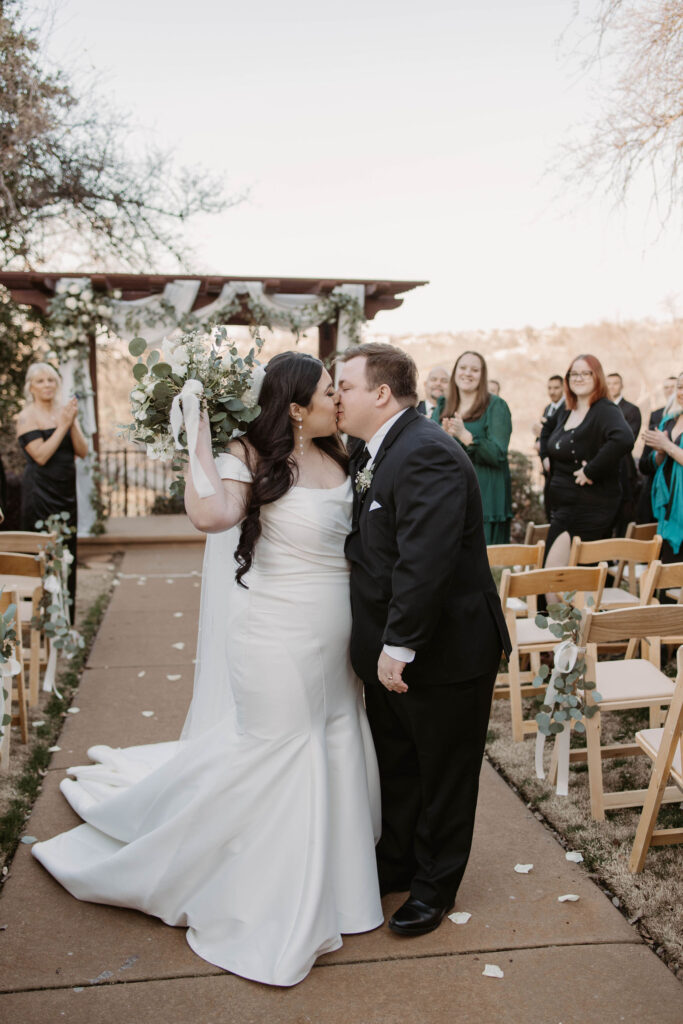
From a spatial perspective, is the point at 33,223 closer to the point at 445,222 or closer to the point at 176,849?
→ the point at 176,849

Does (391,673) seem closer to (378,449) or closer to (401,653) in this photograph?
(401,653)

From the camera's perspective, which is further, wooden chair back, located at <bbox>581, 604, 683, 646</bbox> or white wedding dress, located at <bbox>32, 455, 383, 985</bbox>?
wooden chair back, located at <bbox>581, 604, 683, 646</bbox>

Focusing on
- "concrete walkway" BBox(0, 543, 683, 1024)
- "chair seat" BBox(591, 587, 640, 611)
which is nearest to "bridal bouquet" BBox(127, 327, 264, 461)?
"concrete walkway" BBox(0, 543, 683, 1024)

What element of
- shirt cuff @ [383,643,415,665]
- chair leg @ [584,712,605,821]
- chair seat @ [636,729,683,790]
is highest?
shirt cuff @ [383,643,415,665]

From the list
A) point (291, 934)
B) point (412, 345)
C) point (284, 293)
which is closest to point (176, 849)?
point (291, 934)

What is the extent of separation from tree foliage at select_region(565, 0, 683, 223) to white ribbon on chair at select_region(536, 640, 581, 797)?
17.5 ft

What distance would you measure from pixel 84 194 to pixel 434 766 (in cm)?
1430

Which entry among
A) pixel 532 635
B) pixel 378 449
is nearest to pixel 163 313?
pixel 532 635

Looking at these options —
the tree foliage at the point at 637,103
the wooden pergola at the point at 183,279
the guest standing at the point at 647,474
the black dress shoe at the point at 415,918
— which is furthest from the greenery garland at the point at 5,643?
the wooden pergola at the point at 183,279

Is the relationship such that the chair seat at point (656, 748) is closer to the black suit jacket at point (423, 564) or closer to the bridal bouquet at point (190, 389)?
the black suit jacket at point (423, 564)

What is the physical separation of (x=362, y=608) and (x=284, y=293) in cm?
968

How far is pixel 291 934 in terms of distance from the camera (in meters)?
2.70

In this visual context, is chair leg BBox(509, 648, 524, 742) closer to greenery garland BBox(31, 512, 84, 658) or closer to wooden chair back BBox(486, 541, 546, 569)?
wooden chair back BBox(486, 541, 546, 569)

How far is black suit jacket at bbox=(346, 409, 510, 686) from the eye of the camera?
2.60 m
